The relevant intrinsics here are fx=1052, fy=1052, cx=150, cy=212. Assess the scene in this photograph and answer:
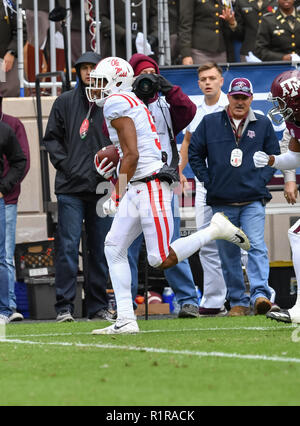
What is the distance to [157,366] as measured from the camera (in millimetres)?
5676

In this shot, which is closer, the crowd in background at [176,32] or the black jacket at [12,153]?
the black jacket at [12,153]

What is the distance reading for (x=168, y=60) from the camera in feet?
42.0

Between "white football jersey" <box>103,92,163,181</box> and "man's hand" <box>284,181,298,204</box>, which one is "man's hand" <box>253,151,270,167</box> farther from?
"man's hand" <box>284,181,298,204</box>

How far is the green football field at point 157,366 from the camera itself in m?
4.66

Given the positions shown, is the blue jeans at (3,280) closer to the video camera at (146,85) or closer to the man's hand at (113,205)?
the video camera at (146,85)

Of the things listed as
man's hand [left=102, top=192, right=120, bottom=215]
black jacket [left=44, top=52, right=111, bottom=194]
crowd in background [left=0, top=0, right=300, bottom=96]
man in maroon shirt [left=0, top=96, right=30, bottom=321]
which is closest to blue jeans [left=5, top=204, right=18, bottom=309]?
man in maroon shirt [left=0, top=96, right=30, bottom=321]

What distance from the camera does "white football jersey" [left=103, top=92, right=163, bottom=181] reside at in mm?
7461

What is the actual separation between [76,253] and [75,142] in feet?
3.36

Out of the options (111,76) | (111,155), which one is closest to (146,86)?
(111,76)

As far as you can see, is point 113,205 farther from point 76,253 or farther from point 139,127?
point 76,253

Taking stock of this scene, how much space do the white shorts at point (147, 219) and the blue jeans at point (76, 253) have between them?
199 centimetres

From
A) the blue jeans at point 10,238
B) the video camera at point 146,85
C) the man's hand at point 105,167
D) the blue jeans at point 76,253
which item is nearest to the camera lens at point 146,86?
the video camera at point 146,85
